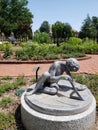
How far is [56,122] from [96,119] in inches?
48.3

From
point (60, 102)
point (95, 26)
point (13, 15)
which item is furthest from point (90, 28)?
point (60, 102)

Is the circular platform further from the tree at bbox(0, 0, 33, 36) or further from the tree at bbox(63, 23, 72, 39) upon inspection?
the tree at bbox(63, 23, 72, 39)

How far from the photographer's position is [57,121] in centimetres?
398

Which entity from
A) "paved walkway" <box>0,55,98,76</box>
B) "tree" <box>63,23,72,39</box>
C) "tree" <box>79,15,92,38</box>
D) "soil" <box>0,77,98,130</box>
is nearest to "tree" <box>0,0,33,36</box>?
"tree" <box>63,23,72,39</box>

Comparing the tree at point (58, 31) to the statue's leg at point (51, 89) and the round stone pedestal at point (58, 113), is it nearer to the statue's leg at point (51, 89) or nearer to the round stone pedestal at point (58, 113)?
the statue's leg at point (51, 89)

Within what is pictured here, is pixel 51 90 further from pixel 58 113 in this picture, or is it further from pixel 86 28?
pixel 86 28

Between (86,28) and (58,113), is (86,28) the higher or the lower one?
the higher one

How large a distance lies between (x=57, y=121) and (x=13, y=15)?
1328 inches

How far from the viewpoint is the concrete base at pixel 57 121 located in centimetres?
400

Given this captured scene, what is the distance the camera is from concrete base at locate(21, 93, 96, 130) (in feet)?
13.1

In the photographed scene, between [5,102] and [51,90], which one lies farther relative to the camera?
[5,102]

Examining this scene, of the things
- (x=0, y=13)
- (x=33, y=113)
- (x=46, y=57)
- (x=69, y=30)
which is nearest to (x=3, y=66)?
(x=46, y=57)

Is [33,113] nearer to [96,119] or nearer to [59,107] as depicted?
[59,107]

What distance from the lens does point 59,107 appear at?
4156mm
